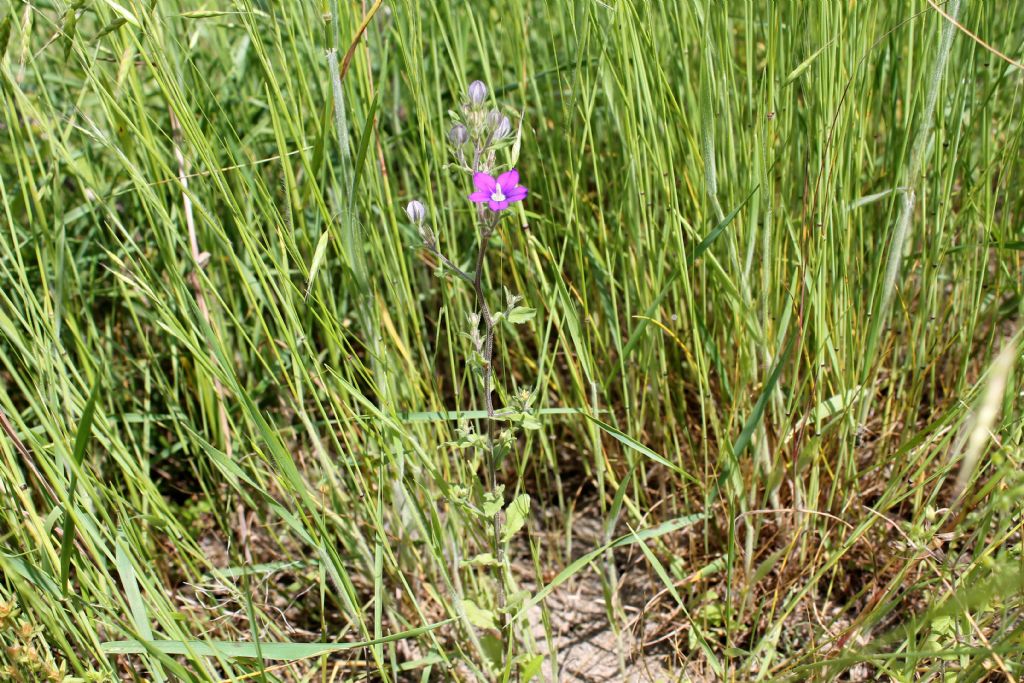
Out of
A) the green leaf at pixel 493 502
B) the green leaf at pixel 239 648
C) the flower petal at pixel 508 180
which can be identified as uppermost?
the flower petal at pixel 508 180

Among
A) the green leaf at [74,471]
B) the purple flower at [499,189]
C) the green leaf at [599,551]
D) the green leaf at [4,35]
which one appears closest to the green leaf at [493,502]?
the green leaf at [599,551]

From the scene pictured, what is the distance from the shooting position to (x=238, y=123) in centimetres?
192

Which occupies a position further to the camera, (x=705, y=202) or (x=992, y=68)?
(x=992, y=68)

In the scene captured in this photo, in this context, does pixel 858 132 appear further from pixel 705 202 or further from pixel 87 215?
pixel 87 215

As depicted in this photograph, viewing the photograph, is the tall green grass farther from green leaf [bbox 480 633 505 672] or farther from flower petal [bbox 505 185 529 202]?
flower petal [bbox 505 185 529 202]

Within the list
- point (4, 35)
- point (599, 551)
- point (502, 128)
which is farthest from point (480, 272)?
point (4, 35)

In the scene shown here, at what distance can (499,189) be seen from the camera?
105cm

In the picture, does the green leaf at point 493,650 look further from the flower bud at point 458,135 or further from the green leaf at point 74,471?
the flower bud at point 458,135

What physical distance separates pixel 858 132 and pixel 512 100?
73 centimetres

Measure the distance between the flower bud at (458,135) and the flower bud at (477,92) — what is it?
0.04m

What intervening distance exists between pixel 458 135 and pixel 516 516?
0.56m

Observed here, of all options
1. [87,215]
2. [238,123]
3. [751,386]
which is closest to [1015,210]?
[751,386]

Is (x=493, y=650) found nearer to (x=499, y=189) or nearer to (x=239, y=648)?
(x=239, y=648)

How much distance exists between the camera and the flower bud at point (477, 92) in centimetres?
105
